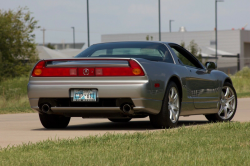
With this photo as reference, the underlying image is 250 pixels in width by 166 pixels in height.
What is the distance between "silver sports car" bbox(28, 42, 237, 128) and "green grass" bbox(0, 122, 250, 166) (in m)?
1.04

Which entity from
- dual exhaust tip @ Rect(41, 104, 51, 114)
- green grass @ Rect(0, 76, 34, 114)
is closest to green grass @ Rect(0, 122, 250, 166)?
dual exhaust tip @ Rect(41, 104, 51, 114)

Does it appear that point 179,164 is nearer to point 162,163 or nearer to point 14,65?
point 162,163

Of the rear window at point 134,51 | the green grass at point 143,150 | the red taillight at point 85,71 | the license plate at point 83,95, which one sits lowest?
the green grass at point 143,150

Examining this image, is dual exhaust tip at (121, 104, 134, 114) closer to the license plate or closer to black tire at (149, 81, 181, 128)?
the license plate

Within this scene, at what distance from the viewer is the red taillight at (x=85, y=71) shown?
823 cm

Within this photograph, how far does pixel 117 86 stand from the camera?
8.20m

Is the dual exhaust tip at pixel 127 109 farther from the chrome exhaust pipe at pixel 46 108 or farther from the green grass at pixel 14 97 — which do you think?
the green grass at pixel 14 97

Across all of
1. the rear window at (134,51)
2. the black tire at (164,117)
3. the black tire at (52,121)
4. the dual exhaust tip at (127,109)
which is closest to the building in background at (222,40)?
the rear window at (134,51)

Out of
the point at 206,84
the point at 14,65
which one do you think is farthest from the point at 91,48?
the point at 14,65

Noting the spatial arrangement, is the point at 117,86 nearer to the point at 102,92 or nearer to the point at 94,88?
the point at 102,92

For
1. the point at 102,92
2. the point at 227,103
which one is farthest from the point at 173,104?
the point at 227,103

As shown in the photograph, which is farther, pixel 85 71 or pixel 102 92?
pixel 85 71

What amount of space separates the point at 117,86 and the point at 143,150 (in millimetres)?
2441

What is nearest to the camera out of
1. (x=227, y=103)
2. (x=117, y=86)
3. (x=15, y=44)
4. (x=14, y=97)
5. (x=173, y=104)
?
(x=117, y=86)
